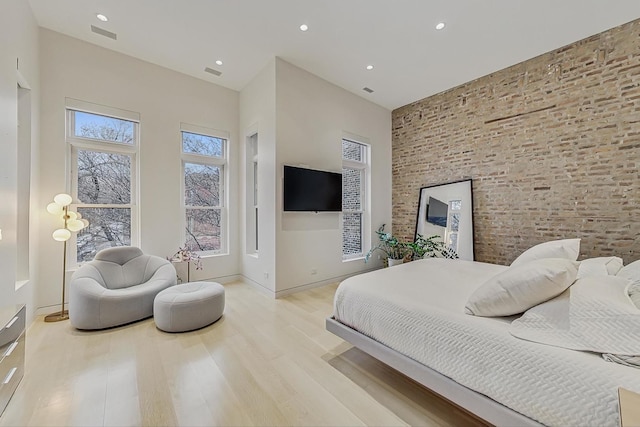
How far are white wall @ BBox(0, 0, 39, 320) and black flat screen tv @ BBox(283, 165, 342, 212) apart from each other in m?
2.71

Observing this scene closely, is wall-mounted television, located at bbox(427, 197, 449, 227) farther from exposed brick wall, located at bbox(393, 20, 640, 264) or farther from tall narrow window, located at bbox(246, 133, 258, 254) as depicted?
tall narrow window, located at bbox(246, 133, 258, 254)

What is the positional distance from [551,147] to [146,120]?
19.6ft

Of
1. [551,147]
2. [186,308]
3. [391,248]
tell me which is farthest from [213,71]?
[551,147]

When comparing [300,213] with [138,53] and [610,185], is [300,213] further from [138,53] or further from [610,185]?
[610,185]

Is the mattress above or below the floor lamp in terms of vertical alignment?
below

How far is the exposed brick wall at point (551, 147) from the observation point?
3.05 m

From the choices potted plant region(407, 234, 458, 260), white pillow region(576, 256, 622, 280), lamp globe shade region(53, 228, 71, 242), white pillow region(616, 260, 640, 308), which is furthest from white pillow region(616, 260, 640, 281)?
lamp globe shade region(53, 228, 71, 242)

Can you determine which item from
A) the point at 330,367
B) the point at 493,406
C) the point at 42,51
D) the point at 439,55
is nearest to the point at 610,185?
the point at 439,55

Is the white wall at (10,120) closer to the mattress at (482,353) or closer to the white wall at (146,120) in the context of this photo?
the white wall at (146,120)

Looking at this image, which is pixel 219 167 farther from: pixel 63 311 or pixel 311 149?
pixel 63 311

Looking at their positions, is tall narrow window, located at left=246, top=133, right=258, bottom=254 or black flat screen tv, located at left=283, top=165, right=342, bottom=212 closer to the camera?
black flat screen tv, located at left=283, top=165, right=342, bottom=212

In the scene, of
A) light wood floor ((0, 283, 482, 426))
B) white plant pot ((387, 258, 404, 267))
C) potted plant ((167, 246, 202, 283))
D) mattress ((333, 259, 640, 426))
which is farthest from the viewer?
white plant pot ((387, 258, 404, 267))

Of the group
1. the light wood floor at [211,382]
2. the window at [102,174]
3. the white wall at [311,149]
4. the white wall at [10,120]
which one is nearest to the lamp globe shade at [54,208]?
the window at [102,174]

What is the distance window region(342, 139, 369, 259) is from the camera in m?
4.98
